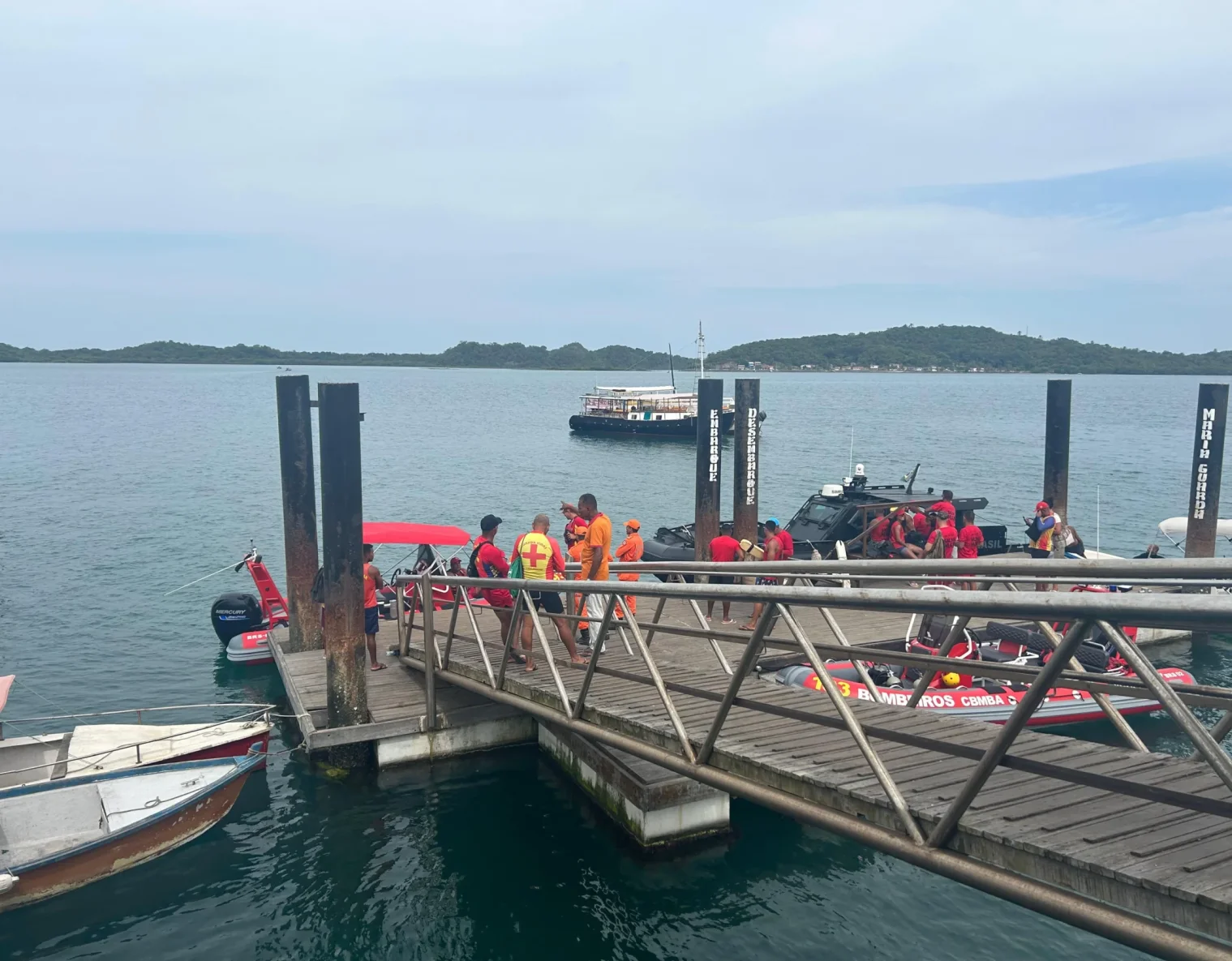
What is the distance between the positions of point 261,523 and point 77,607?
1165 cm

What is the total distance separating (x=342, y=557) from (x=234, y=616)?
669cm

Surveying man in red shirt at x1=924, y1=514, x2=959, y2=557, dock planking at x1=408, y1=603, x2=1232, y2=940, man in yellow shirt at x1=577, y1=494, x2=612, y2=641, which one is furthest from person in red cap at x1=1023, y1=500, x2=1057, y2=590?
dock planking at x1=408, y1=603, x2=1232, y2=940

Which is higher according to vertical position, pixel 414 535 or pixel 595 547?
pixel 595 547

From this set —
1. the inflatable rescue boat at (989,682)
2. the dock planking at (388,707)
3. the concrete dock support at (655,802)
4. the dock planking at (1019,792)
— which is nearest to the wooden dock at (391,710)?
the dock planking at (388,707)

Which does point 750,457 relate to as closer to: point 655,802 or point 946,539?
point 946,539

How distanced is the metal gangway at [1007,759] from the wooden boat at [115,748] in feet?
16.4

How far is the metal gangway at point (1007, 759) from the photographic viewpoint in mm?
3463

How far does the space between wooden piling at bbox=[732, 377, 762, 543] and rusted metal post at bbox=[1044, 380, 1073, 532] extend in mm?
6136

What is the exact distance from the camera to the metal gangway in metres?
3.46

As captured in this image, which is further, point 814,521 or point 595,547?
point 814,521

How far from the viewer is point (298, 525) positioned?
13867 millimetres

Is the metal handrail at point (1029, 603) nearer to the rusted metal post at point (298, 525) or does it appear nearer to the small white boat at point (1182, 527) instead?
the rusted metal post at point (298, 525)

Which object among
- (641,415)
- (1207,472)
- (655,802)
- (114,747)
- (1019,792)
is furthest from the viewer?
(641,415)

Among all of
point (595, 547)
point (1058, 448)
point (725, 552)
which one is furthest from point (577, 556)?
point (1058, 448)
